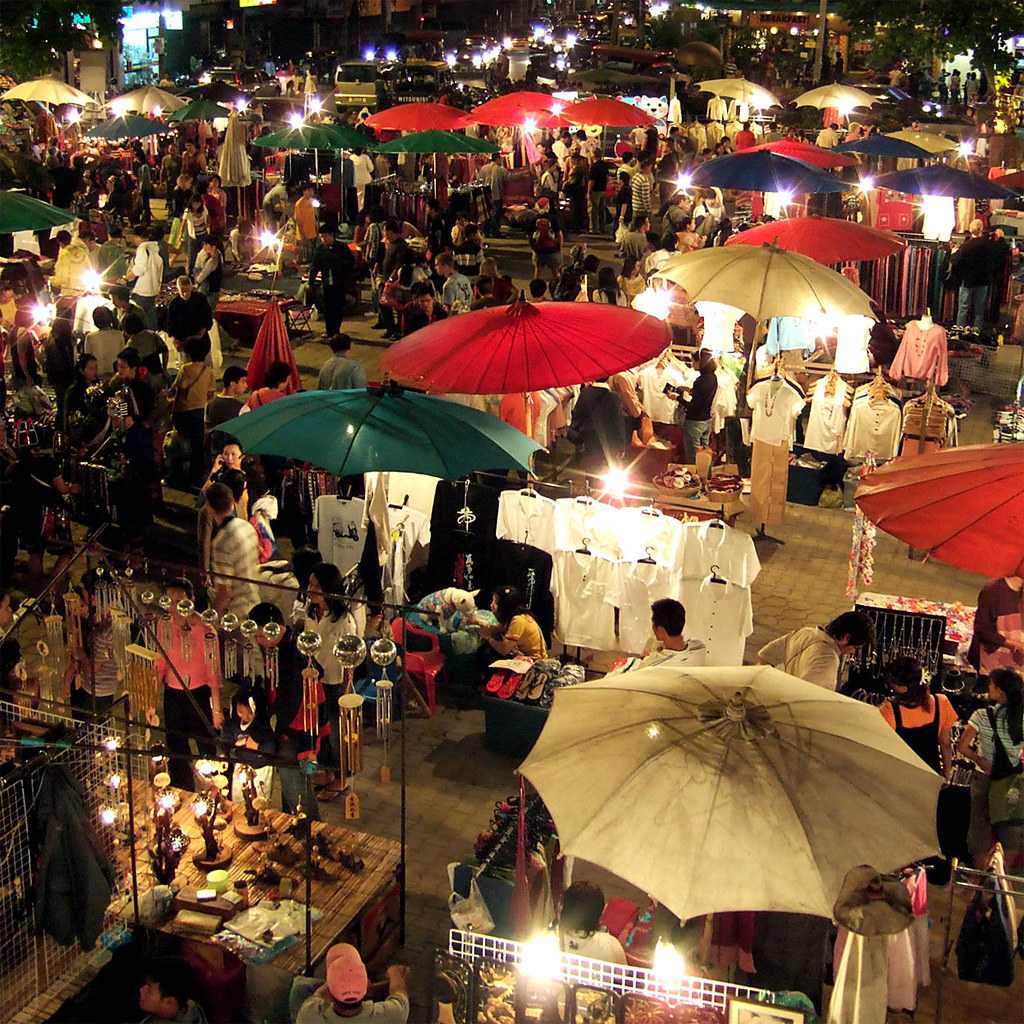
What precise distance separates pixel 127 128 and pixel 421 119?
459 cm

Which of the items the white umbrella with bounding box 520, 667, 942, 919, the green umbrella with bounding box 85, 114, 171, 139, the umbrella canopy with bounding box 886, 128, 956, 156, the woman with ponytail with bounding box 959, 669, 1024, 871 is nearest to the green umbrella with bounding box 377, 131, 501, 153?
the green umbrella with bounding box 85, 114, 171, 139

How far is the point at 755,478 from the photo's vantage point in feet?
40.5

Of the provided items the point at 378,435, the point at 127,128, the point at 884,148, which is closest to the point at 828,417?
the point at 378,435

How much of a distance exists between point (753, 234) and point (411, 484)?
567 centimetres

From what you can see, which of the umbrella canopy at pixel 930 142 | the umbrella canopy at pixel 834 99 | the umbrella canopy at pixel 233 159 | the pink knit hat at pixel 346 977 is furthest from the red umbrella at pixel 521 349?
the umbrella canopy at pixel 834 99

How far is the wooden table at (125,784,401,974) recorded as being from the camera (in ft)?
22.2

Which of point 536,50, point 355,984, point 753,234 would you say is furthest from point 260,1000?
point 536,50

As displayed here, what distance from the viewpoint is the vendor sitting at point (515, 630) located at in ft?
30.9

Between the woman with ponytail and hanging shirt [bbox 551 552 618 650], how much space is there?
2773 millimetres

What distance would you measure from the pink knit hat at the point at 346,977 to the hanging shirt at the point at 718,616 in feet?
13.4

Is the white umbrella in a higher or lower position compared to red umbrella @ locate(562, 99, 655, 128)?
lower

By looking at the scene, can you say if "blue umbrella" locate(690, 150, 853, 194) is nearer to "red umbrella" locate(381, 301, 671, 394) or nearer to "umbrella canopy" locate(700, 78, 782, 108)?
"red umbrella" locate(381, 301, 671, 394)

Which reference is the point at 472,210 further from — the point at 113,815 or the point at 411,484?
the point at 113,815

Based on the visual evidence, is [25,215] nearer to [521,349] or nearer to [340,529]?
[340,529]
